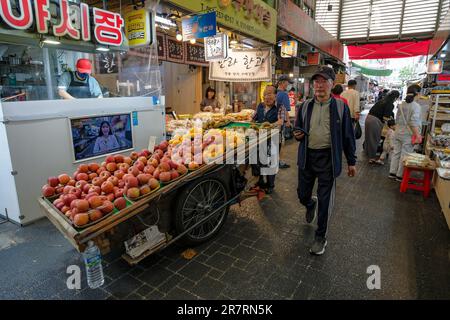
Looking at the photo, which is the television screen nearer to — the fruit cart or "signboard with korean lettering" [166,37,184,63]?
the fruit cart

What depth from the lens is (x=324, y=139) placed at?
11.0 ft

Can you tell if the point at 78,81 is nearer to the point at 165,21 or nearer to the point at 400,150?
the point at 165,21

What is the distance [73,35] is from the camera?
4254mm

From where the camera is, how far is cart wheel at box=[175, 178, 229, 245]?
321cm

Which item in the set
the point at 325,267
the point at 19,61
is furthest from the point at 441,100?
the point at 19,61

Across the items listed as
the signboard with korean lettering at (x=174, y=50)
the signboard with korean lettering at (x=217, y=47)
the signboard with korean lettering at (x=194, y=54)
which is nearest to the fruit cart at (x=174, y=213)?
the signboard with korean lettering at (x=217, y=47)

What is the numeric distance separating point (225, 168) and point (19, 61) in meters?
5.92

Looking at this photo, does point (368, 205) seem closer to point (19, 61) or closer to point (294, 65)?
point (19, 61)

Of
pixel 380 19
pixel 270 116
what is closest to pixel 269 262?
pixel 270 116

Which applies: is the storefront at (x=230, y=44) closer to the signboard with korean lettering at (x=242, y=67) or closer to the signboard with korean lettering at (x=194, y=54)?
the signboard with korean lettering at (x=194, y=54)

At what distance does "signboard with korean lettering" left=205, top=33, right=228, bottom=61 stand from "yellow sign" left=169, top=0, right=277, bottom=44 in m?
0.42

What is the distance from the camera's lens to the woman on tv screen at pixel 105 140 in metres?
4.96

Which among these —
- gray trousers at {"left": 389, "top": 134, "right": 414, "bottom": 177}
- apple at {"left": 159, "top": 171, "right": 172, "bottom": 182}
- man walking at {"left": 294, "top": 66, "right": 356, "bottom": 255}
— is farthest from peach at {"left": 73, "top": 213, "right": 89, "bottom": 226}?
gray trousers at {"left": 389, "top": 134, "right": 414, "bottom": 177}

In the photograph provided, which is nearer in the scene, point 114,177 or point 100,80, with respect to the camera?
point 114,177
